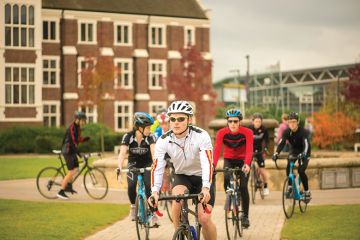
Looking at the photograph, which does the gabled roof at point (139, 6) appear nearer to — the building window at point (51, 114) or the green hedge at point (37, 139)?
the building window at point (51, 114)

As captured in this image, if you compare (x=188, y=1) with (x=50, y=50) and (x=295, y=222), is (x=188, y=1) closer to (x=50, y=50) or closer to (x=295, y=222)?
(x=50, y=50)

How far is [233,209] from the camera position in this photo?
36.6 ft

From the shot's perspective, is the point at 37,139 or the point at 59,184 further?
the point at 37,139

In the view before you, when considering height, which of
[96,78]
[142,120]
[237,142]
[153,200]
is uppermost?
[96,78]

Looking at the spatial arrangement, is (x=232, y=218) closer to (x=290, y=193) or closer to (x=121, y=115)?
(x=290, y=193)

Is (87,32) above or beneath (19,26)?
above

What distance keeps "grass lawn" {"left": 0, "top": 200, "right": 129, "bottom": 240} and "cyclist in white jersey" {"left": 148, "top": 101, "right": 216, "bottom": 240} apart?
401 cm

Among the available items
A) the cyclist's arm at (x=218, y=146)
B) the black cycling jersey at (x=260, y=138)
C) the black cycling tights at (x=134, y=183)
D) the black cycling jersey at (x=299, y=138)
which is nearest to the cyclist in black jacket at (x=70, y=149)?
the black cycling jersey at (x=260, y=138)

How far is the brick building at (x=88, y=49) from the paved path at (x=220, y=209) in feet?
98.3

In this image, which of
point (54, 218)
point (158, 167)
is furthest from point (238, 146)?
point (158, 167)

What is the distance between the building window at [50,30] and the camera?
59.0 metres

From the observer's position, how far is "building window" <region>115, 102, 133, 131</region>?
62.0 meters

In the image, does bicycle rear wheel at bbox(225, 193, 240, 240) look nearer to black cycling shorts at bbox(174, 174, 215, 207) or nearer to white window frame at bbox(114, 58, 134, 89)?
black cycling shorts at bbox(174, 174, 215, 207)

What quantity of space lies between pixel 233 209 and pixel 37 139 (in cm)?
3657
